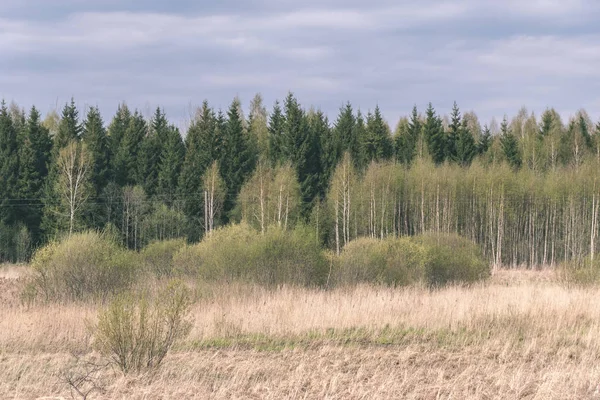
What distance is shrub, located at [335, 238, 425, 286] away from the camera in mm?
22547

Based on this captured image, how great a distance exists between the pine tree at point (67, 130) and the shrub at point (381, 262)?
102 feet

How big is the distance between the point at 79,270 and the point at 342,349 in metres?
9.93

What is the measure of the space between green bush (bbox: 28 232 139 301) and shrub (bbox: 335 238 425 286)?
24.1 feet

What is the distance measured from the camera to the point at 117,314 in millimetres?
9219

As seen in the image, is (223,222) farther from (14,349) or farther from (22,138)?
(14,349)

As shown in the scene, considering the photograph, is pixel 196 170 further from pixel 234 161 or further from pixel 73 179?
pixel 73 179

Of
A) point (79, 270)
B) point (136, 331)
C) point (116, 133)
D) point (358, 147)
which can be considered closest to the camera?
point (136, 331)

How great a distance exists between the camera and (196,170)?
50656 mm

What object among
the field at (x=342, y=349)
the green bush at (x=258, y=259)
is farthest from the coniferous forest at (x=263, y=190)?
the field at (x=342, y=349)

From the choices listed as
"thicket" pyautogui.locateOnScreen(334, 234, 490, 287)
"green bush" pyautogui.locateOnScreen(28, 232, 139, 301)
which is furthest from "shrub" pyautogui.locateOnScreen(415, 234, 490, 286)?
"green bush" pyautogui.locateOnScreen(28, 232, 139, 301)

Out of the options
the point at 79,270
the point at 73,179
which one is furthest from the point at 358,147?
the point at 79,270

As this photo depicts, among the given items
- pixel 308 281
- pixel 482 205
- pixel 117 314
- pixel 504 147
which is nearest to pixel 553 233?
pixel 482 205

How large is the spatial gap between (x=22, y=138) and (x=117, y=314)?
44558 mm

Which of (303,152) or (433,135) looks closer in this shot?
(303,152)
